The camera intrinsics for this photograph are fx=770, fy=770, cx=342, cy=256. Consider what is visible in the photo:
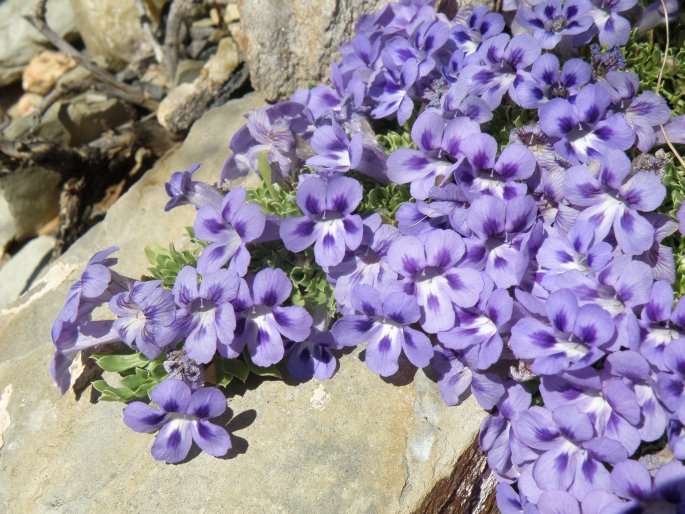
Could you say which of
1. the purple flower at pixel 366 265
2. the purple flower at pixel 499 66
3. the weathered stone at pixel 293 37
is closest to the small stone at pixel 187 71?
the weathered stone at pixel 293 37

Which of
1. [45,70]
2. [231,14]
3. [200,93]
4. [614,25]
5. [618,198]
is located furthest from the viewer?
[45,70]

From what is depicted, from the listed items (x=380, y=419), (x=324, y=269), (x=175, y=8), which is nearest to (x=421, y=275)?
(x=324, y=269)

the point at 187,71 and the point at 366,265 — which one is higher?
the point at 366,265

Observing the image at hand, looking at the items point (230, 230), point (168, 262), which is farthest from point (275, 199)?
point (168, 262)

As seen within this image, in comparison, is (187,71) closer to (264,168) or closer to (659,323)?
(264,168)

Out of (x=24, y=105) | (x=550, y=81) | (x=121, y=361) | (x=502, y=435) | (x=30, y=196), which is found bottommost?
(x=30, y=196)

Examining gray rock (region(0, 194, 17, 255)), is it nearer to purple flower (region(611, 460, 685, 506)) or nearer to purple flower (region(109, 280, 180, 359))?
purple flower (region(109, 280, 180, 359))
